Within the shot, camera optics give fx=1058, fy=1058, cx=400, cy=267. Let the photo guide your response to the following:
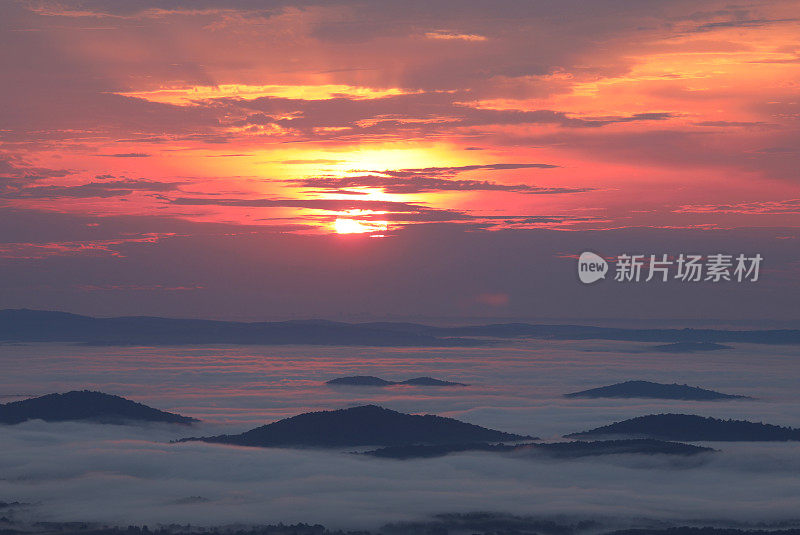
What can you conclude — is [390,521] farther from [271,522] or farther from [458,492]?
[458,492]

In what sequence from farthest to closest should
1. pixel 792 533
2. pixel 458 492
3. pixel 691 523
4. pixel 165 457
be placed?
pixel 165 457 < pixel 458 492 < pixel 691 523 < pixel 792 533

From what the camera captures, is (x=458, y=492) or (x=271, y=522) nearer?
(x=271, y=522)

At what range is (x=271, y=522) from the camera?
143625 millimetres

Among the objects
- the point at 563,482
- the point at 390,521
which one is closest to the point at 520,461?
the point at 563,482

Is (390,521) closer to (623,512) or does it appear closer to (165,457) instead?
(623,512)

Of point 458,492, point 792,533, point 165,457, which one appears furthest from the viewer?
point 165,457

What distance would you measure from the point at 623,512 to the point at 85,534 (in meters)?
77.1

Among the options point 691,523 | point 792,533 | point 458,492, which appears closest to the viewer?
point 792,533

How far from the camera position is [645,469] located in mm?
196125

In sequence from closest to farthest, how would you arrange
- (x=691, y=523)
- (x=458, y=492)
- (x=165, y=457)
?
(x=691, y=523), (x=458, y=492), (x=165, y=457)

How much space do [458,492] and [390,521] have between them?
2927 cm

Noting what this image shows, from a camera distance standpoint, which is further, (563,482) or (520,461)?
(520,461)

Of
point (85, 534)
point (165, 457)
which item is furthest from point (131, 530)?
point (165, 457)

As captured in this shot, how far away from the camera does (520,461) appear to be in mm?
199125
